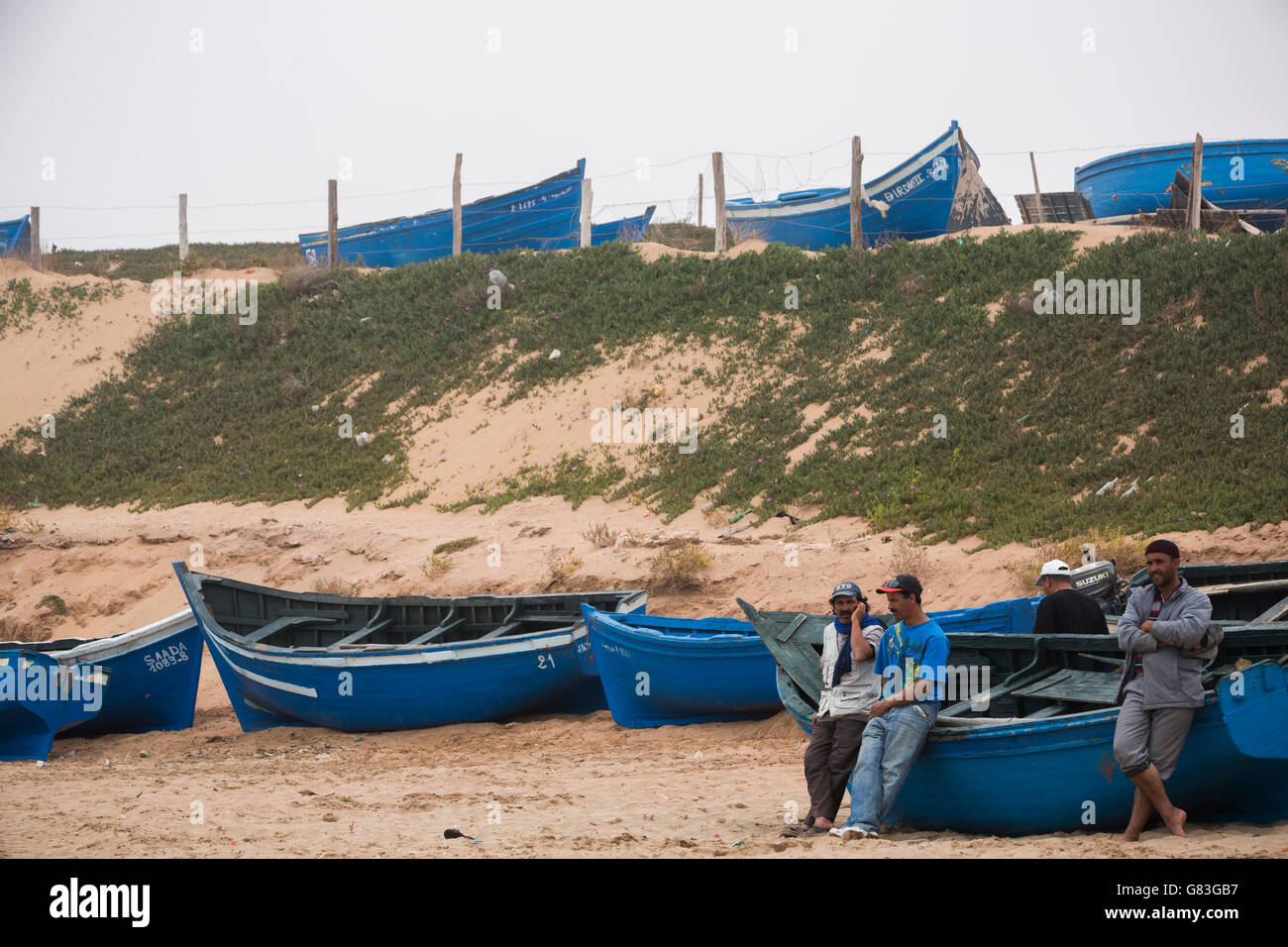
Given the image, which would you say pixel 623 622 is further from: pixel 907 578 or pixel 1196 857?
pixel 1196 857

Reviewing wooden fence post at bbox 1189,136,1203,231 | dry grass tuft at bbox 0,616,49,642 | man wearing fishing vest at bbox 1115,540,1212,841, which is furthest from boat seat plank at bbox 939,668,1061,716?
wooden fence post at bbox 1189,136,1203,231

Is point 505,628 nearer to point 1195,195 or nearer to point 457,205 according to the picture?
point 1195,195

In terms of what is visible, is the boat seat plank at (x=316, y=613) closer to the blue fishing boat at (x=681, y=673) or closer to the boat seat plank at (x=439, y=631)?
the boat seat plank at (x=439, y=631)

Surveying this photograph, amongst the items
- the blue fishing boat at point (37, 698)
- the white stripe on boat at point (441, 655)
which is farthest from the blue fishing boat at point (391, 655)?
the blue fishing boat at point (37, 698)

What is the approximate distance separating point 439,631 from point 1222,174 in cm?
2351

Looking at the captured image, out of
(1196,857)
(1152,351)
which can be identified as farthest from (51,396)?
(1196,857)

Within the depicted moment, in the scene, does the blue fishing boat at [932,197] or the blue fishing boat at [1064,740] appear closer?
the blue fishing boat at [1064,740]

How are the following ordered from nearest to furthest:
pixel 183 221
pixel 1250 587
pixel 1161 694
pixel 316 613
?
pixel 1161 694, pixel 1250 587, pixel 316 613, pixel 183 221

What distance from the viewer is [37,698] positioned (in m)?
12.2

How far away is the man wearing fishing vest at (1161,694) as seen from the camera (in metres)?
5.93

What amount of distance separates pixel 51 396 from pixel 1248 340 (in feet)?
88.4

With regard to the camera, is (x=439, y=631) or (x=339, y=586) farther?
(x=339, y=586)

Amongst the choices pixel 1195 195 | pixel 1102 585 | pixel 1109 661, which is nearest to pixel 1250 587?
pixel 1102 585

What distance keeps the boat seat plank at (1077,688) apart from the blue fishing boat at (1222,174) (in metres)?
22.9
